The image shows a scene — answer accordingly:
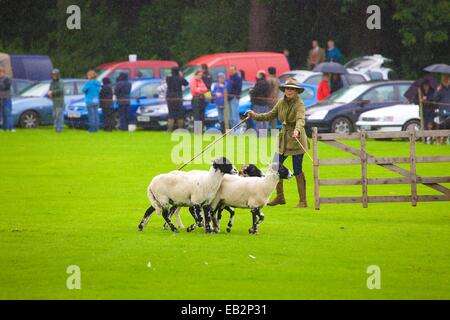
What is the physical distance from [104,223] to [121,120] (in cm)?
2126

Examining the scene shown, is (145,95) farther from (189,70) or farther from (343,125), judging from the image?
(343,125)

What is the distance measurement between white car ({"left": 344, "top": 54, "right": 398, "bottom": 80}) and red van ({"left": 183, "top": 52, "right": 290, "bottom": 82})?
279cm

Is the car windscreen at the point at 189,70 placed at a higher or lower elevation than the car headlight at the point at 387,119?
higher

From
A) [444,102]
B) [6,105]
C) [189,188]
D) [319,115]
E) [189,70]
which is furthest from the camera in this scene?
[189,70]

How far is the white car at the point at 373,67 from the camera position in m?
43.6

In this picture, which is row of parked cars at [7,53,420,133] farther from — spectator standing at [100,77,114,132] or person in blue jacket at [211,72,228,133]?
person in blue jacket at [211,72,228,133]

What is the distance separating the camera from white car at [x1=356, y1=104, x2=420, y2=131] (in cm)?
3462

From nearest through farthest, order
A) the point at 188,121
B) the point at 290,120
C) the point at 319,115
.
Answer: the point at 290,120 < the point at 319,115 < the point at 188,121

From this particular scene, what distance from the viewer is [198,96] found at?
37250 mm

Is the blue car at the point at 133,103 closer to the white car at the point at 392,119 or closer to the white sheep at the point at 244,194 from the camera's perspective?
the white car at the point at 392,119

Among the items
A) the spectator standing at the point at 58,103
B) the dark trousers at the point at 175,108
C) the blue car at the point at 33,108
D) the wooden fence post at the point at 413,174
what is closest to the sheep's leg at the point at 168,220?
the wooden fence post at the point at 413,174

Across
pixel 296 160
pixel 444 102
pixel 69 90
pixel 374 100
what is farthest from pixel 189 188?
pixel 69 90

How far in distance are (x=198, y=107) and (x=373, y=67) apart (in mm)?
11024
